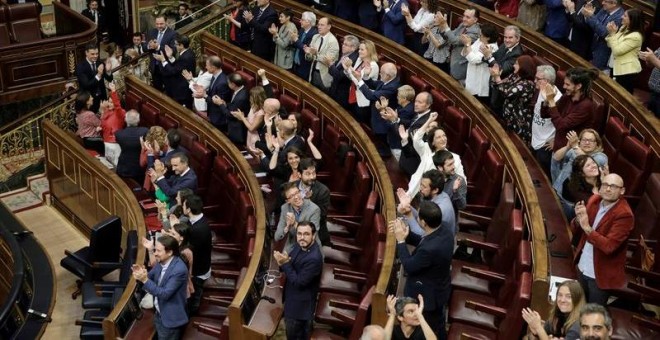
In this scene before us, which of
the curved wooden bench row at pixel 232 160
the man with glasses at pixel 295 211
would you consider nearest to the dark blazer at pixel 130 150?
the curved wooden bench row at pixel 232 160

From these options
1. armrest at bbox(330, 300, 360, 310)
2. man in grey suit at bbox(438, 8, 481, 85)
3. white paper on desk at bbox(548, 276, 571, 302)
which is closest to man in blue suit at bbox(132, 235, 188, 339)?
armrest at bbox(330, 300, 360, 310)

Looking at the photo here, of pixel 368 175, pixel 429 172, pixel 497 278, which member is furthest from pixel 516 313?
pixel 368 175

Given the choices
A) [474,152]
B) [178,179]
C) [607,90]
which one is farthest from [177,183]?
[607,90]

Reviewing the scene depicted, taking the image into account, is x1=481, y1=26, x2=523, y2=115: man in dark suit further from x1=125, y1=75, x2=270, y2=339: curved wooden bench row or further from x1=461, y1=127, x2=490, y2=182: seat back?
x1=125, y1=75, x2=270, y2=339: curved wooden bench row

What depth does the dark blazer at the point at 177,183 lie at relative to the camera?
4.18 meters

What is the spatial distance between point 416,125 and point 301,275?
1.03 meters

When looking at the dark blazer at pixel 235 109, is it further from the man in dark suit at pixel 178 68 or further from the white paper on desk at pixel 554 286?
the white paper on desk at pixel 554 286

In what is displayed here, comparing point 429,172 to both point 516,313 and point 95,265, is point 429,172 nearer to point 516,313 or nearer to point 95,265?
point 516,313

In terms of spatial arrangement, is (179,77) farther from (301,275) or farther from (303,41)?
(301,275)

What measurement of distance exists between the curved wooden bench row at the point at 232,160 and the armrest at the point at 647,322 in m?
1.33

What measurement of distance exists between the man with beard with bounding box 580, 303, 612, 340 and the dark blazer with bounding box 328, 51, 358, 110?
2.57 metres

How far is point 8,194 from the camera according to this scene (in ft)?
18.5

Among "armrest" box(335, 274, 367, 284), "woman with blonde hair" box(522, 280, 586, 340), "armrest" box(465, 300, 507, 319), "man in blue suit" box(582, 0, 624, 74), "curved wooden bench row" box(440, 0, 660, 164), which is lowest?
"armrest" box(335, 274, 367, 284)

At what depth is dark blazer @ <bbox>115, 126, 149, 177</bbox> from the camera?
15.8ft
